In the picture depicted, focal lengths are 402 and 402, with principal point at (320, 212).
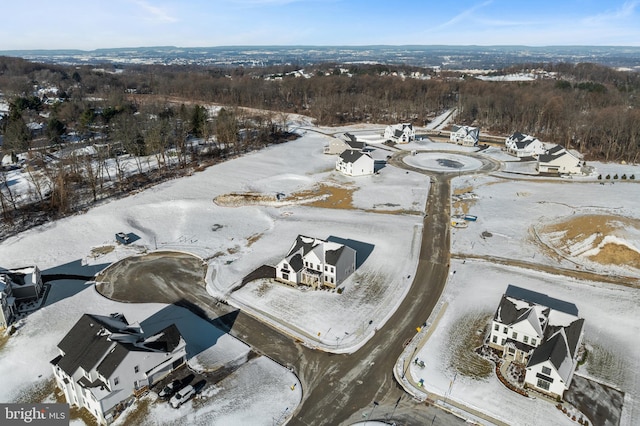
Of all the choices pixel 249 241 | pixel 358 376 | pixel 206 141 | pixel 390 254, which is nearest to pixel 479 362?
pixel 358 376

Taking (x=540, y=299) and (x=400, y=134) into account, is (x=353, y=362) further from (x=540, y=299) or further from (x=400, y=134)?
(x=400, y=134)

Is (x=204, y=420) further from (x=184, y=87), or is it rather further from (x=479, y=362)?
(x=184, y=87)

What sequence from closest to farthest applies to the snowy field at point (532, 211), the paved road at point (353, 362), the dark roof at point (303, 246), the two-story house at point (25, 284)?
the paved road at point (353, 362), the two-story house at point (25, 284), the dark roof at point (303, 246), the snowy field at point (532, 211)

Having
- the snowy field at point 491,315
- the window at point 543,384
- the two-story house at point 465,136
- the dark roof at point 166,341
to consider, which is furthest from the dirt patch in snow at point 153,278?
the two-story house at point 465,136

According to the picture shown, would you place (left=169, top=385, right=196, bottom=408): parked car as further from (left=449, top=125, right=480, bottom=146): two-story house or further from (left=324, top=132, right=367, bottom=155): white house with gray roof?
(left=449, top=125, right=480, bottom=146): two-story house

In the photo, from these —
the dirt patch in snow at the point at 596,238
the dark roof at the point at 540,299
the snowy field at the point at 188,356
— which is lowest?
the snowy field at the point at 188,356

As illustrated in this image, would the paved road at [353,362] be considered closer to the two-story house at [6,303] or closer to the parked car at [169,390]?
the parked car at [169,390]

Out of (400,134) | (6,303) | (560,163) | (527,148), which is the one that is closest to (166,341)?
(6,303)
